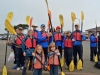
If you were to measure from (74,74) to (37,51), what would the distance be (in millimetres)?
1744

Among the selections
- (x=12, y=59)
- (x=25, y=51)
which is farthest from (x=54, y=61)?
(x=12, y=59)

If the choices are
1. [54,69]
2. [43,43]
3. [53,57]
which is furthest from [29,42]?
[54,69]

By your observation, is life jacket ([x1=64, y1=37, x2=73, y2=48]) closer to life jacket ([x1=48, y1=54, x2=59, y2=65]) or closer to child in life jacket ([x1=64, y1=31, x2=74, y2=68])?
child in life jacket ([x1=64, y1=31, x2=74, y2=68])

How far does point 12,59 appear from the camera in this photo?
22.5ft

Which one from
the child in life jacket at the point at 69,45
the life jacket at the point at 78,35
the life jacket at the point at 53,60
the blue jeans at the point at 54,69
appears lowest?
the blue jeans at the point at 54,69

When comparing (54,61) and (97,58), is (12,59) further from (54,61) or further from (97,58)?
(97,58)

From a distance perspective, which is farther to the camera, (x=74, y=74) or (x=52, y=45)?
(x=74, y=74)

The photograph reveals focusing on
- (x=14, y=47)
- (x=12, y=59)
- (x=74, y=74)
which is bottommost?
(x=74, y=74)

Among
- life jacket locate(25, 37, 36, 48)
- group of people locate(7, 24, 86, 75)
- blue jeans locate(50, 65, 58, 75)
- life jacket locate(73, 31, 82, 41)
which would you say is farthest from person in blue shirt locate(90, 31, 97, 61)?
blue jeans locate(50, 65, 58, 75)

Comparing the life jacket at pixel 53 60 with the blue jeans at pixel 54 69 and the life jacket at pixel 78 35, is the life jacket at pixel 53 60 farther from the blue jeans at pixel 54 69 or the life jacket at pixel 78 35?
the life jacket at pixel 78 35

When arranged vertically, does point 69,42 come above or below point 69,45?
above

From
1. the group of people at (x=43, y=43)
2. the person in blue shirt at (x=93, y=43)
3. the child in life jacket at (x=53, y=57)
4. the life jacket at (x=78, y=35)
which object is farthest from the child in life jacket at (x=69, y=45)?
the person in blue shirt at (x=93, y=43)

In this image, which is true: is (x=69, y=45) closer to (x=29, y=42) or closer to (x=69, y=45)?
(x=69, y=45)

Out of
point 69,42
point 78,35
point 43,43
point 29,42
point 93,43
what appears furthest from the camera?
point 93,43
